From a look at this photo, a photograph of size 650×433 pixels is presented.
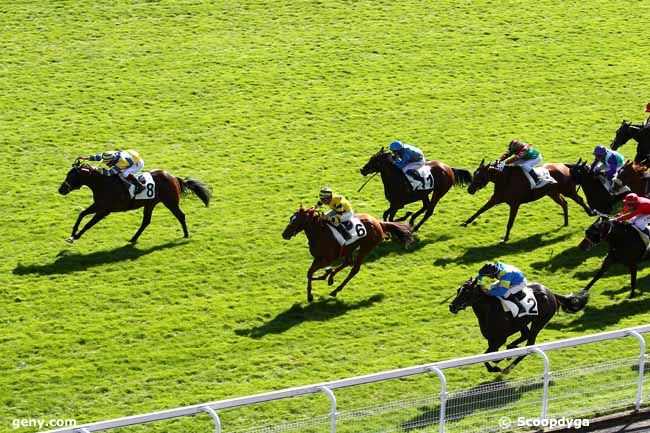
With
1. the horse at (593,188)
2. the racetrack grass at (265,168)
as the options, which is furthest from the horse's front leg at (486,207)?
the horse at (593,188)

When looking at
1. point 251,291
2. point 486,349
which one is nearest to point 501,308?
point 486,349

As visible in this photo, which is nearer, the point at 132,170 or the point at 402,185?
the point at 132,170

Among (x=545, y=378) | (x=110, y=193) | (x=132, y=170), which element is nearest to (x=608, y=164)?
(x=545, y=378)

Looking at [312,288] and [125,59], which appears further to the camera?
[125,59]

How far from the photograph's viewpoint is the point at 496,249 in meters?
21.3

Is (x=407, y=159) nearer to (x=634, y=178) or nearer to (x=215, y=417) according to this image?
(x=634, y=178)

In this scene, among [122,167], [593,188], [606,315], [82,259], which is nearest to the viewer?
[606,315]

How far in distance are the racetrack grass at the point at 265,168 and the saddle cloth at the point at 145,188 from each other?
0.92m

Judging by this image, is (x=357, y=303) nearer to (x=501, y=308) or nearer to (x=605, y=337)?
(x=501, y=308)

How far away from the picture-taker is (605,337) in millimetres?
14578

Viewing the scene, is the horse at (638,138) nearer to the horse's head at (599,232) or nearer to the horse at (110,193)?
the horse's head at (599,232)

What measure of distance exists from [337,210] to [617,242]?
420 cm

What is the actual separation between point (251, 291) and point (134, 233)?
3441 mm

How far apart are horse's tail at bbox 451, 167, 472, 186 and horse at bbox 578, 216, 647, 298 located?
4.08 meters
